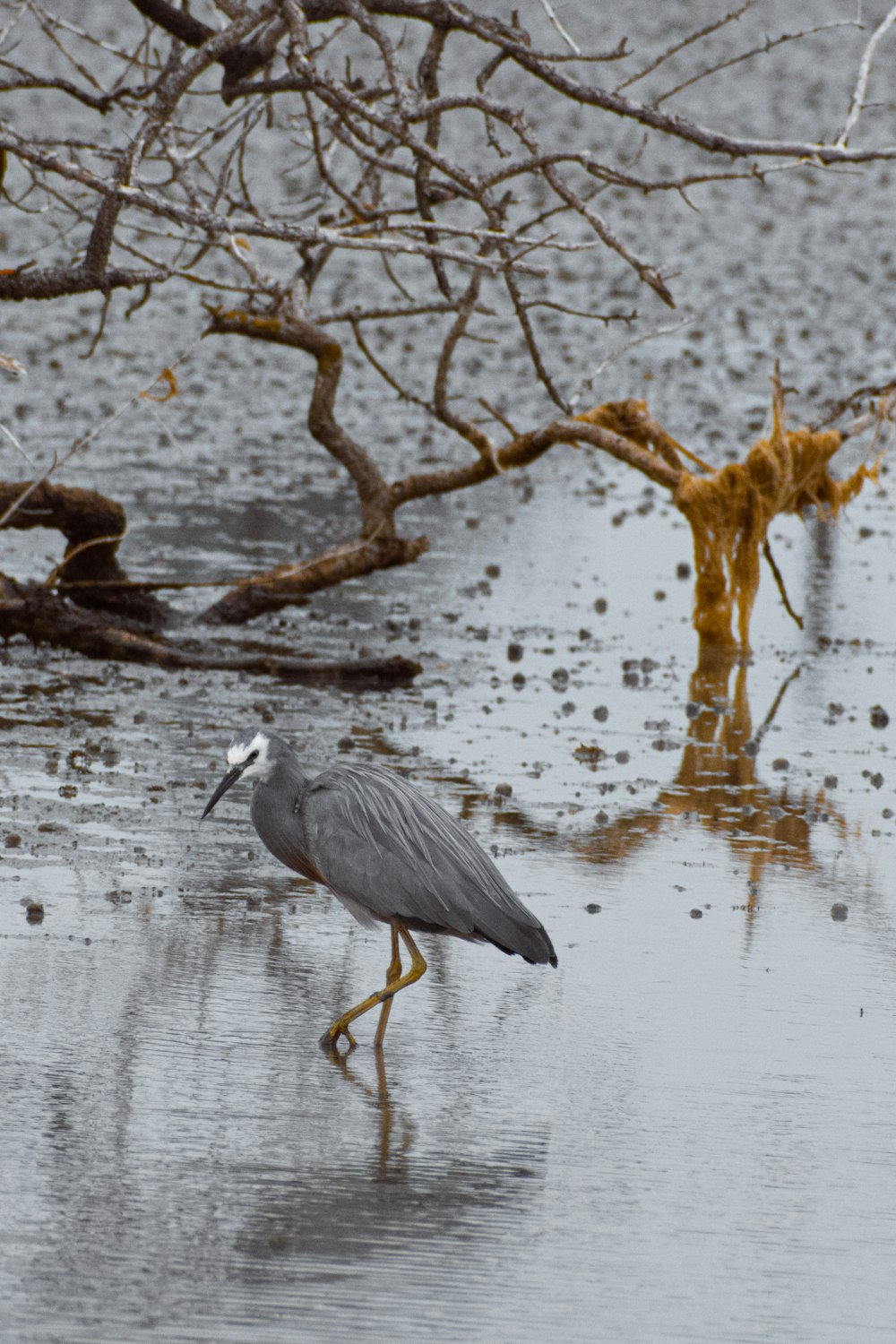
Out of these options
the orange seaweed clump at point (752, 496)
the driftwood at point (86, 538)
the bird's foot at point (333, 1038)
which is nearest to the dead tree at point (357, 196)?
the driftwood at point (86, 538)

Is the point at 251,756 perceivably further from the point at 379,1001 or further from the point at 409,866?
the point at 379,1001

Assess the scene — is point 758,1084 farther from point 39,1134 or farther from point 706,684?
point 706,684

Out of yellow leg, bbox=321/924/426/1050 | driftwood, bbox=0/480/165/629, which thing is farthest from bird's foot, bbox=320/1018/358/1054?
driftwood, bbox=0/480/165/629

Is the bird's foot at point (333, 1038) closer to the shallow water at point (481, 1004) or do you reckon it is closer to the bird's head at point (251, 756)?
the shallow water at point (481, 1004)

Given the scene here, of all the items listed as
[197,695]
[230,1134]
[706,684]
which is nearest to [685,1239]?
[230,1134]

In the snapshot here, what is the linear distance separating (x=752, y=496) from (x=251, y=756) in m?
6.14

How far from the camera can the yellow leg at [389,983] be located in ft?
20.4

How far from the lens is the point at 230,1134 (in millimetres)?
5387

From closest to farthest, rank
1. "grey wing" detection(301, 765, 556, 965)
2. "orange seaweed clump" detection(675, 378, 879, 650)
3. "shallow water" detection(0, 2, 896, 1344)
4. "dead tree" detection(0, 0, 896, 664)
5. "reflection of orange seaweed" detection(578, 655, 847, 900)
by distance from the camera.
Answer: "shallow water" detection(0, 2, 896, 1344) → "grey wing" detection(301, 765, 556, 965) → "dead tree" detection(0, 0, 896, 664) → "reflection of orange seaweed" detection(578, 655, 847, 900) → "orange seaweed clump" detection(675, 378, 879, 650)

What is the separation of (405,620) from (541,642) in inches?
35.3

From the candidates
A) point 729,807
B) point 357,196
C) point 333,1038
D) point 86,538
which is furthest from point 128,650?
point 333,1038

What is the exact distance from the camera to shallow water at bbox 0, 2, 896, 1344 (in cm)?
467

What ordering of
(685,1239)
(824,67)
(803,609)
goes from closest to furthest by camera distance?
(685,1239)
(803,609)
(824,67)

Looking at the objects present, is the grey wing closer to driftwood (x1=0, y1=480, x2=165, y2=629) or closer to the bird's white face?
the bird's white face
